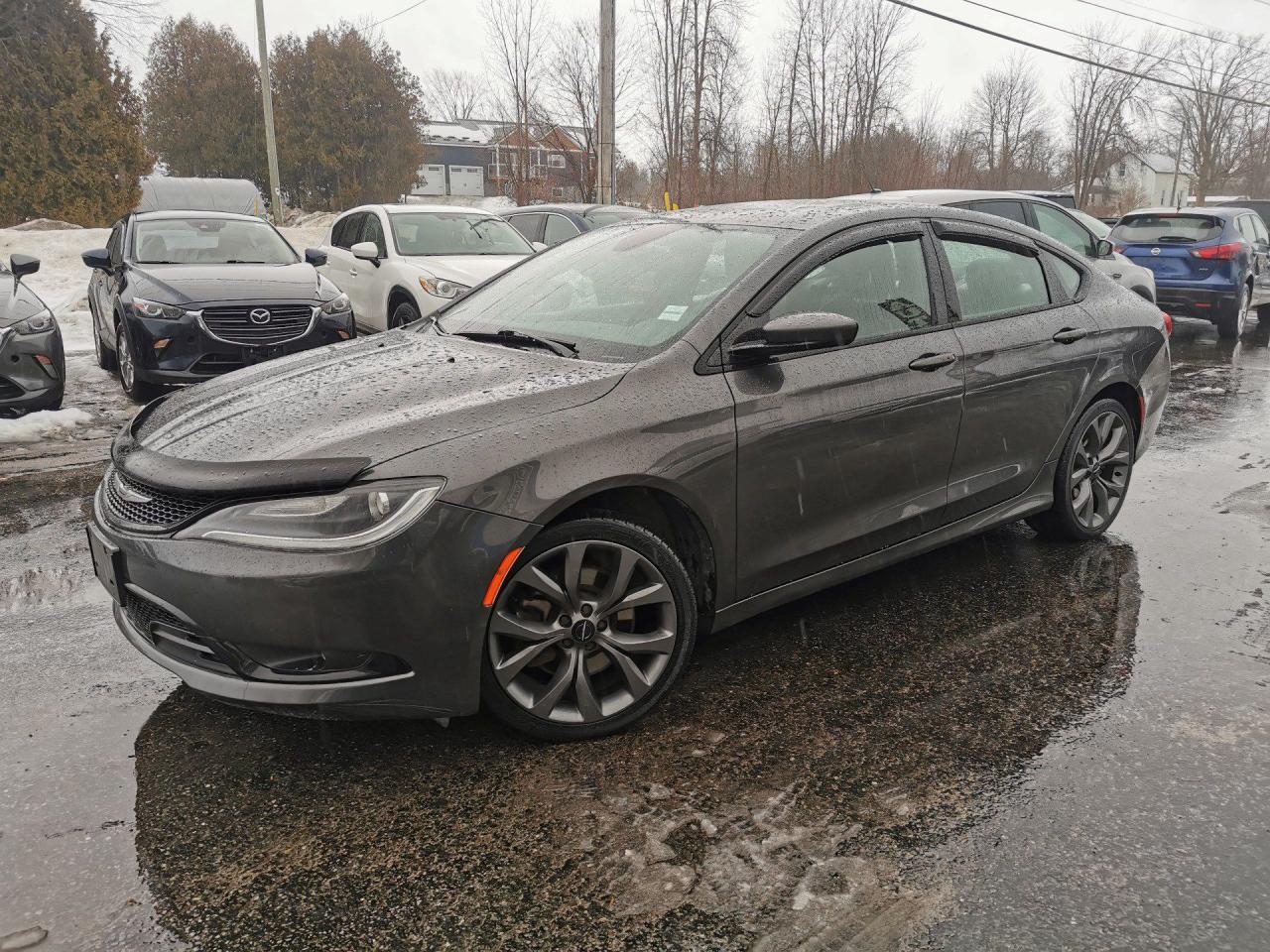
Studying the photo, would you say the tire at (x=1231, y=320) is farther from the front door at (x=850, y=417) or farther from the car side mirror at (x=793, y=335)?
the car side mirror at (x=793, y=335)

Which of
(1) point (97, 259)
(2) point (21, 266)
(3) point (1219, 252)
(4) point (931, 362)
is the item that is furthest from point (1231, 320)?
(2) point (21, 266)

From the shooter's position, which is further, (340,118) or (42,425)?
(340,118)

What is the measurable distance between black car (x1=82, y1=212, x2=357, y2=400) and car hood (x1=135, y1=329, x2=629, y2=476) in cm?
445

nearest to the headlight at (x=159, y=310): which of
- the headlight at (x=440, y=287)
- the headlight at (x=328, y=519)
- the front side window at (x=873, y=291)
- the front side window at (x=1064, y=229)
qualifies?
the headlight at (x=440, y=287)

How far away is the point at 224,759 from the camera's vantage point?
2891 millimetres

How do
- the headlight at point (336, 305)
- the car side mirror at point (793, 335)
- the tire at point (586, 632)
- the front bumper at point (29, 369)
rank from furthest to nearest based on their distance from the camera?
1. the headlight at point (336, 305)
2. the front bumper at point (29, 369)
3. the car side mirror at point (793, 335)
4. the tire at point (586, 632)

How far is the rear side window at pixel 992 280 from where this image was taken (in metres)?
4.05

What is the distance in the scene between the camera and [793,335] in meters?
3.14

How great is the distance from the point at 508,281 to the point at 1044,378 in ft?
7.69

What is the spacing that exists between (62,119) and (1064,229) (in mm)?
24572

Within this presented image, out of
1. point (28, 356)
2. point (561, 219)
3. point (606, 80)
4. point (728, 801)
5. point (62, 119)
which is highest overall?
point (62, 119)

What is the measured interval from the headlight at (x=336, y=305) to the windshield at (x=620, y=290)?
14.2 ft

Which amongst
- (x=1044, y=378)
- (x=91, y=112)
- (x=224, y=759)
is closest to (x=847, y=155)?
(x=91, y=112)

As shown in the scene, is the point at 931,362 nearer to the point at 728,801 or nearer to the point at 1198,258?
the point at 728,801
